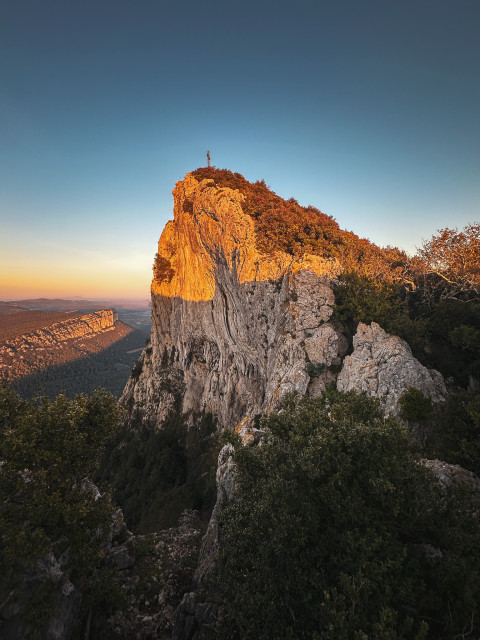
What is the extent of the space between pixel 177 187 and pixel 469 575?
5210cm

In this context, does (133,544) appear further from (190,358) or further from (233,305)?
(190,358)

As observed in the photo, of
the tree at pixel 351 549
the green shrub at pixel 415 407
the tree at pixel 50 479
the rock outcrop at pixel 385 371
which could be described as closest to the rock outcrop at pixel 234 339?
the rock outcrop at pixel 385 371

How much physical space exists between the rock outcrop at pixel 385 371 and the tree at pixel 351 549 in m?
7.75

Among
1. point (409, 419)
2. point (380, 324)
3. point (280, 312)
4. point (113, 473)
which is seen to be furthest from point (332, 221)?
point (113, 473)

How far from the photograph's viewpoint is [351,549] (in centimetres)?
746

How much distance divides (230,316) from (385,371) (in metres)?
23.3

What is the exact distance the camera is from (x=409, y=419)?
15727 millimetres

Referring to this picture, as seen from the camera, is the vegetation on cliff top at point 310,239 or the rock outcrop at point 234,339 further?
the vegetation on cliff top at point 310,239

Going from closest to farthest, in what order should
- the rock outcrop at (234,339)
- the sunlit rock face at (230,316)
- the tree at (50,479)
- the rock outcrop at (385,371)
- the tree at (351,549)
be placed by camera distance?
the tree at (351,549) → the tree at (50,479) → the rock outcrop at (385,371) → the rock outcrop at (234,339) → the sunlit rock face at (230,316)

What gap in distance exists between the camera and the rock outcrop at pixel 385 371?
17188 millimetres

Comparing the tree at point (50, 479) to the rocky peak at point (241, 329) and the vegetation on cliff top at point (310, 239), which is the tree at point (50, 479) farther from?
the vegetation on cliff top at point (310, 239)

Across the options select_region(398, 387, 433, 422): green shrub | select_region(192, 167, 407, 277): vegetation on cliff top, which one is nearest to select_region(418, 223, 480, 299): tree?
select_region(192, 167, 407, 277): vegetation on cliff top

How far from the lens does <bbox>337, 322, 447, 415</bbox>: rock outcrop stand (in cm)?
1719

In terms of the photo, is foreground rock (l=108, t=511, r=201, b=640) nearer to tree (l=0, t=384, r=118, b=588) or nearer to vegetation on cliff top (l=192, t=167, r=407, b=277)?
tree (l=0, t=384, r=118, b=588)
